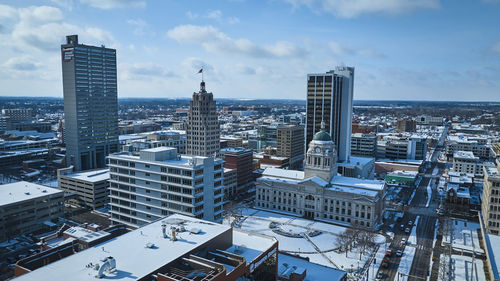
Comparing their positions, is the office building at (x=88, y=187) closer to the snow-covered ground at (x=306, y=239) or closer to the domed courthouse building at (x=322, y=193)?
the snow-covered ground at (x=306, y=239)

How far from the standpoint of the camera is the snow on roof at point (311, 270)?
6794 centimetres

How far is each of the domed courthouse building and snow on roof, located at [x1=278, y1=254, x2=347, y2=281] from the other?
1794 inches

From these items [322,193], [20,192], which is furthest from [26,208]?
[322,193]

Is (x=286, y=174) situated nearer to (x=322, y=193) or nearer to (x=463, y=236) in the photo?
(x=322, y=193)

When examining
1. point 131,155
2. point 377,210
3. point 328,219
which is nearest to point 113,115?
point 131,155

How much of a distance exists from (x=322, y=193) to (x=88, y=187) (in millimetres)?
85481

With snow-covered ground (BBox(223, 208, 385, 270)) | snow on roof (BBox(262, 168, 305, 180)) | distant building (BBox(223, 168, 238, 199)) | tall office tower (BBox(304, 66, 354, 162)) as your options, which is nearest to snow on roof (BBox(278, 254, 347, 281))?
Result: snow-covered ground (BBox(223, 208, 385, 270))

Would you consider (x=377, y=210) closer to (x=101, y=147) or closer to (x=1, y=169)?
(x=101, y=147)

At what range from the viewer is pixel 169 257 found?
46.8m

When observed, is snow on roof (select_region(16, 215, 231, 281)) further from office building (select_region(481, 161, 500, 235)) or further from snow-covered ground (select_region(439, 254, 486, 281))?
office building (select_region(481, 161, 500, 235))

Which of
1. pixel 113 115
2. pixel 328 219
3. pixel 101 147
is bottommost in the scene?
pixel 328 219

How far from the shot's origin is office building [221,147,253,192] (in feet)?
493

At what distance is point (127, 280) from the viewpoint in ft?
135

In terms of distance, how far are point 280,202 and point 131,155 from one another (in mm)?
58912
